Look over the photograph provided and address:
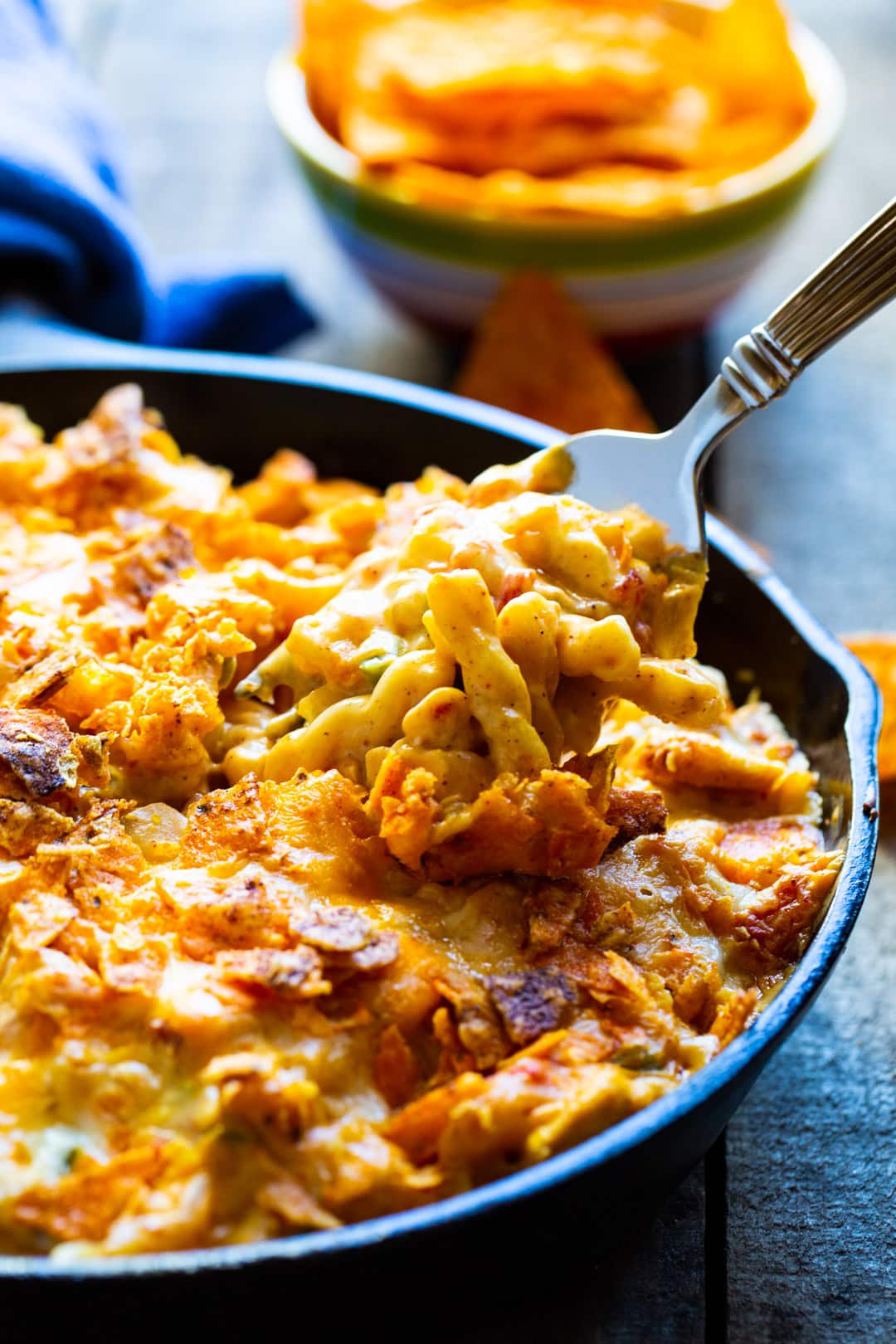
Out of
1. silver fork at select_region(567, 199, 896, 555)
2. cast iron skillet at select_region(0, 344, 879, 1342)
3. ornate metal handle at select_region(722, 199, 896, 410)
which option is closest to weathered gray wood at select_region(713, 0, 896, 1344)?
cast iron skillet at select_region(0, 344, 879, 1342)

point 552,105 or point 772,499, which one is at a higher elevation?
point 552,105

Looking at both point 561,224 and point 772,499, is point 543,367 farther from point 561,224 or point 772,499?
point 772,499

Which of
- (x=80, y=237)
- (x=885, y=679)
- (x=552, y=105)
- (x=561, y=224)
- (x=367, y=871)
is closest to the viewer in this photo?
(x=367, y=871)

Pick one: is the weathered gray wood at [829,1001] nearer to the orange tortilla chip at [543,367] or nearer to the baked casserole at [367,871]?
the baked casserole at [367,871]

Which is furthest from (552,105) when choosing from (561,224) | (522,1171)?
(522,1171)

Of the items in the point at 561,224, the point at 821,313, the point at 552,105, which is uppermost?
the point at 821,313

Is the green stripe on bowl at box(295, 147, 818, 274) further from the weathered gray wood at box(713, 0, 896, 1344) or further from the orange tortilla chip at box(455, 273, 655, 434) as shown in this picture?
the weathered gray wood at box(713, 0, 896, 1344)
